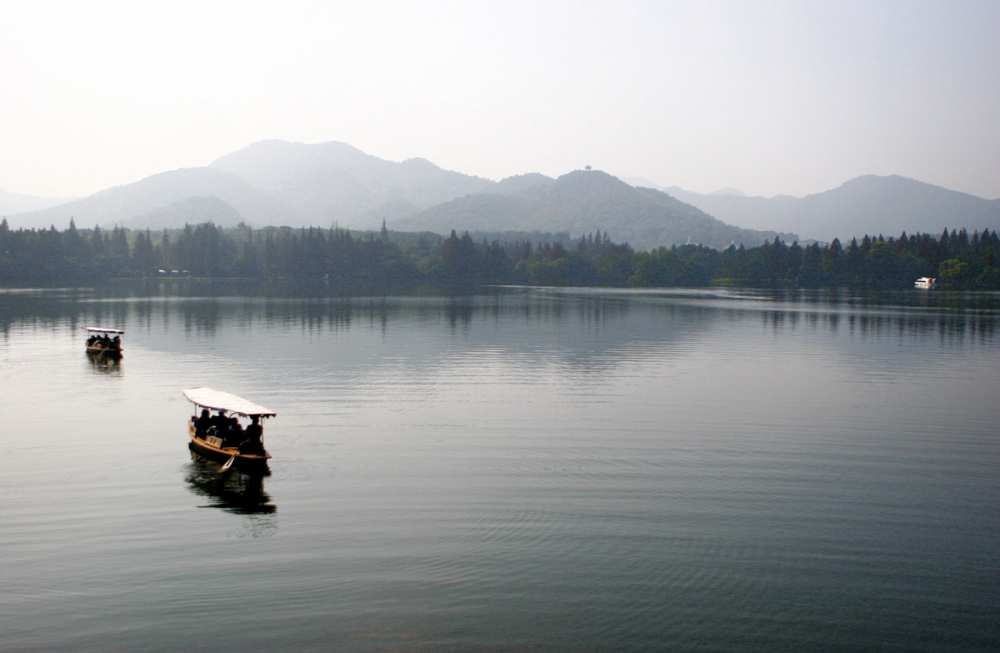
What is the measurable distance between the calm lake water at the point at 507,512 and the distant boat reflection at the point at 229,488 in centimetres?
16

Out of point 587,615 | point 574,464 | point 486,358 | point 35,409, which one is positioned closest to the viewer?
point 587,615

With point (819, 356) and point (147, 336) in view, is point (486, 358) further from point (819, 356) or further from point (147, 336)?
point (147, 336)

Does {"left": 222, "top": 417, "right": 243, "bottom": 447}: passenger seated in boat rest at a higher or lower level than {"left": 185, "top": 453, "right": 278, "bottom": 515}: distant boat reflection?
higher

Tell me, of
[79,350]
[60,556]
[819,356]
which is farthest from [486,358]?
[60,556]

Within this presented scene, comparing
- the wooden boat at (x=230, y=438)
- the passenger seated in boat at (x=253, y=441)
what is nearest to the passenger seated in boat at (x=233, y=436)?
the wooden boat at (x=230, y=438)

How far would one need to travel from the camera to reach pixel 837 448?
3406 cm

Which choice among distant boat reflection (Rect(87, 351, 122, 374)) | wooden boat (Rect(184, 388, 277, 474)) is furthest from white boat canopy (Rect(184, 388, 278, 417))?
distant boat reflection (Rect(87, 351, 122, 374))

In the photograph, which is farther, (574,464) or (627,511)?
(574,464)

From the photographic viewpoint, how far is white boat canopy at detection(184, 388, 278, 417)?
29.1m

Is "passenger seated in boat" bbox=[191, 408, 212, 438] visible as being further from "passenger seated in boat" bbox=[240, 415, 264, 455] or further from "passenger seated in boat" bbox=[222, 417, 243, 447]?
"passenger seated in boat" bbox=[240, 415, 264, 455]

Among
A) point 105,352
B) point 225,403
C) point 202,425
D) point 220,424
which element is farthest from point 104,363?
point 220,424

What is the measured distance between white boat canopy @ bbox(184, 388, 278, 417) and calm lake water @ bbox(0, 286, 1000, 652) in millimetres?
2298

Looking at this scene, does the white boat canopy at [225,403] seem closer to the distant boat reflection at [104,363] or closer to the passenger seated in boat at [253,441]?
the passenger seated in boat at [253,441]

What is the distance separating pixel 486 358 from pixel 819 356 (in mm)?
29122
